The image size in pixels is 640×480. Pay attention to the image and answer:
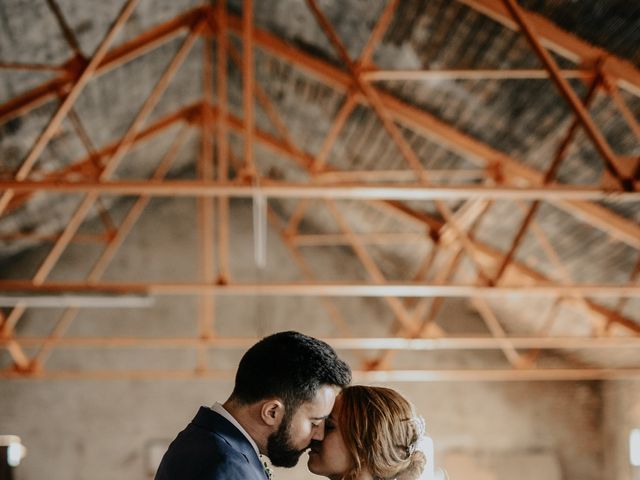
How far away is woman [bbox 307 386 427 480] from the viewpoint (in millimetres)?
3979

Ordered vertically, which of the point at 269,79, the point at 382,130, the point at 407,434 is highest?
the point at 269,79

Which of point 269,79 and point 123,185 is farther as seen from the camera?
point 269,79

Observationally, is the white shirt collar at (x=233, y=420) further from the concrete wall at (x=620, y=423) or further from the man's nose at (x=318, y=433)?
the concrete wall at (x=620, y=423)

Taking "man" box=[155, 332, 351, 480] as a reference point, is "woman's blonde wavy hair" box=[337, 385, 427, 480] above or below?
above

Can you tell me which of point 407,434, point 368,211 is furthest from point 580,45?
point 368,211

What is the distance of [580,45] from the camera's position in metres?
8.05

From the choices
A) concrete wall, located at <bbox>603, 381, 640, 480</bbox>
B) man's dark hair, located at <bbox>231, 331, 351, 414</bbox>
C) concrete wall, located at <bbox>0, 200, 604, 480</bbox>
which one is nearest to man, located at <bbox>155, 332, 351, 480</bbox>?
man's dark hair, located at <bbox>231, 331, 351, 414</bbox>

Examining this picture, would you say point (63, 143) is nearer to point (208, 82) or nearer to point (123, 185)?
point (208, 82)

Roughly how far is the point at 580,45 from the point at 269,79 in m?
5.74

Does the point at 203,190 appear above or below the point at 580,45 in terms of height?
below

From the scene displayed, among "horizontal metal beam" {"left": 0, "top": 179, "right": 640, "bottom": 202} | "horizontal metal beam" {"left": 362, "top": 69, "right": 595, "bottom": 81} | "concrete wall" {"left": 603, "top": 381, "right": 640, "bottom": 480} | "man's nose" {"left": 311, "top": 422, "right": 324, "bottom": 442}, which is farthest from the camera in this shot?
"concrete wall" {"left": 603, "top": 381, "right": 640, "bottom": 480}

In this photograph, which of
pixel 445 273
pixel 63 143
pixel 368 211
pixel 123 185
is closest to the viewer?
pixel 123 185

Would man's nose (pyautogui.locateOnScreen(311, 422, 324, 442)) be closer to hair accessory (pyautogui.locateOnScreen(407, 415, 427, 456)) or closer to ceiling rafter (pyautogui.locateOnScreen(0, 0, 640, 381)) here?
hair accessory (pyautogui.locateOnScreen(407, 415, 427, 456))

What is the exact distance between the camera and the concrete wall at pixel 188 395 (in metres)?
15.9
